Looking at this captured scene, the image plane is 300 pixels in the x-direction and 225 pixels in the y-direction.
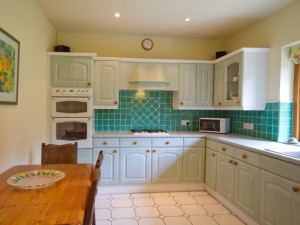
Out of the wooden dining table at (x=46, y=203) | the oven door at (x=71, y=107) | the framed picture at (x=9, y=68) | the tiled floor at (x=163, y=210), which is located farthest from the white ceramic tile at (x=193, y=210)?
the framed picture at (x=9, y=68)

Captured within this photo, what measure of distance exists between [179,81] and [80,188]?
2.53 meters

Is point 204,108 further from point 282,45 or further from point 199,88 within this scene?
point 282,45

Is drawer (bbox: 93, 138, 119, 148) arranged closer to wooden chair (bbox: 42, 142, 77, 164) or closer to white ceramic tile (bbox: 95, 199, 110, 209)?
white ceramic tile (bbox: 95, 199, 110, 209)

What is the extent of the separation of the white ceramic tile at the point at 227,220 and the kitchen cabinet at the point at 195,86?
1608 millimetres

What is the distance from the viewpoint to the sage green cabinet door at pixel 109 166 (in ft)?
10.9

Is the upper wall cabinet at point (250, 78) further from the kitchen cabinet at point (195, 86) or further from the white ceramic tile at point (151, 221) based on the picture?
the white ceramic tile at point (151, 221)

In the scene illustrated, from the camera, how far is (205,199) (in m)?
3.20

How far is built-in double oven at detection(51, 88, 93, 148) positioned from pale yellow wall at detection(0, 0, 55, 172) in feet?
0.37

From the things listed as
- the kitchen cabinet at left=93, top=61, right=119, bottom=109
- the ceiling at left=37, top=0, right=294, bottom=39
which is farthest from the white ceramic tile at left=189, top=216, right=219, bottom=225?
the ceiling at left=37, top=0, right=294, bottom=39

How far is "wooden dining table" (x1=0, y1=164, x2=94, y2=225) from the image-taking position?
1.07 meters

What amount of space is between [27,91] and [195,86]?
2324 mm

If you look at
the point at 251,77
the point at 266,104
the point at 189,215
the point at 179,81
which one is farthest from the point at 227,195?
the point at 179,81

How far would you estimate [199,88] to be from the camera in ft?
12.2

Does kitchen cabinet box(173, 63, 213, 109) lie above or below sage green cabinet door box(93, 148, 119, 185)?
above
